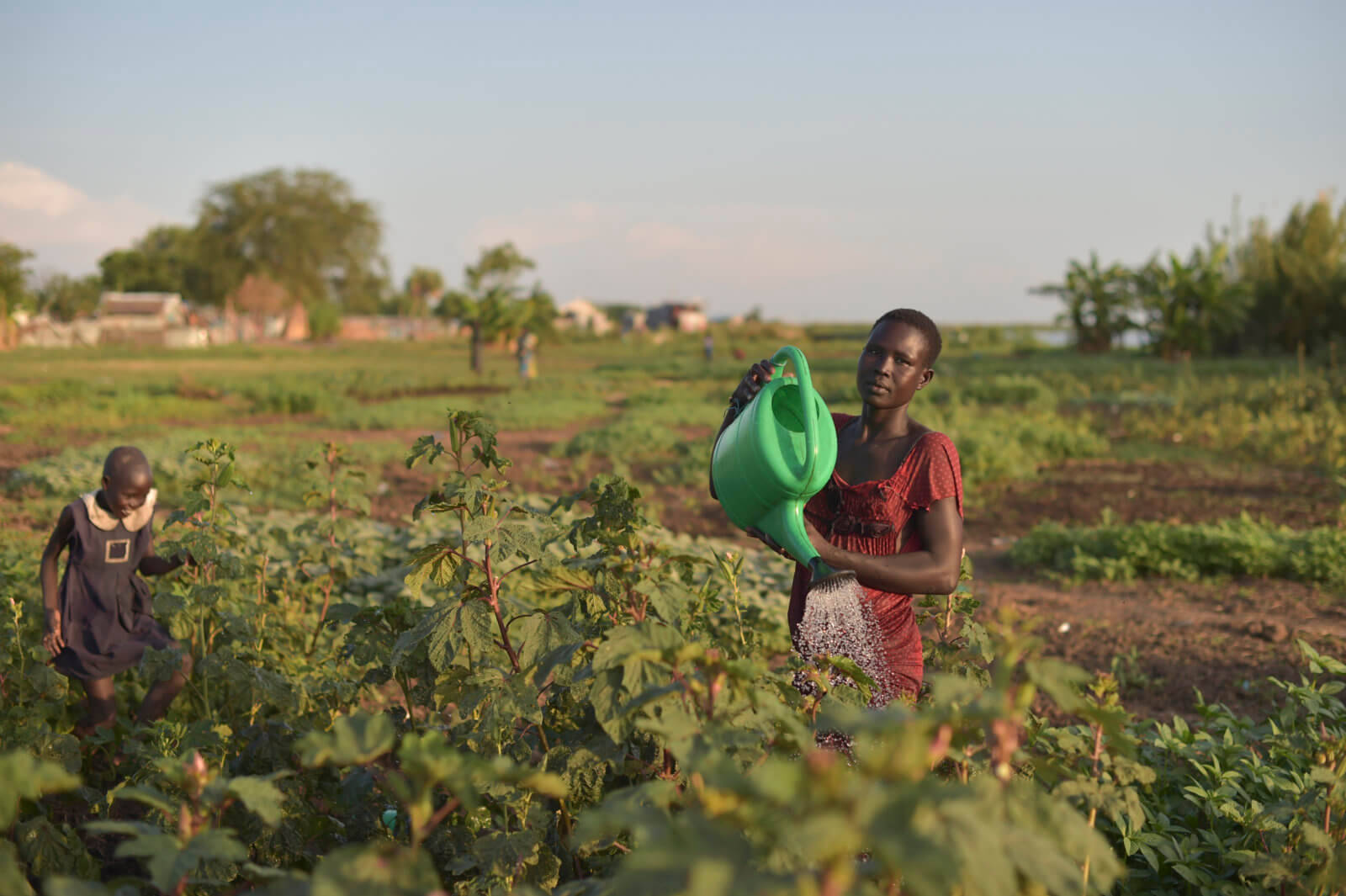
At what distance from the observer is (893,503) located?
234 centimetres

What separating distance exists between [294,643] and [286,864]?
133cm

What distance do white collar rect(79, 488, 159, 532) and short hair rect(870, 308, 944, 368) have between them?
8.36 feet

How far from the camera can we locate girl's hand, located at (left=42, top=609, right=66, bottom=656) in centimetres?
314

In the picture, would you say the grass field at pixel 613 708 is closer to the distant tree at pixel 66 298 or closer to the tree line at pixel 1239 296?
the tree line at pixel 1239 296

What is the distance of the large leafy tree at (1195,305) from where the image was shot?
27031 mm

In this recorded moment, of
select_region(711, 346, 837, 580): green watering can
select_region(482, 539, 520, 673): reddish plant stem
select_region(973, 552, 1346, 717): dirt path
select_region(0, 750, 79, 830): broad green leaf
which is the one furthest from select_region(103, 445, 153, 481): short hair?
select_region(973, 552, 1346, 717): dirt path

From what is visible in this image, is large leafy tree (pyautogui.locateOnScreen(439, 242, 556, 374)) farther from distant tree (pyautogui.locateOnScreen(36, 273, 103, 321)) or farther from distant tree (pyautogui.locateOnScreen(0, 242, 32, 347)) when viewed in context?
distant tree (pyautogui.locateOnScreen(36, 273, 103, 321))

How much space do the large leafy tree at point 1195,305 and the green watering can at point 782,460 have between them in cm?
2779

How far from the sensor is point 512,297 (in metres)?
31.1

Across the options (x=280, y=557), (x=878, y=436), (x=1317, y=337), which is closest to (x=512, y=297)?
(x=1317, y=337)

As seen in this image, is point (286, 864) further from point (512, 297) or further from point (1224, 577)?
point (512, 297)

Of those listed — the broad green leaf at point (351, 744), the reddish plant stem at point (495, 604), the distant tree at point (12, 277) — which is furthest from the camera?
the distant tree at point (12, 277)

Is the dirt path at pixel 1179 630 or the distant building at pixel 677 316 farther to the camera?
the distant building at pixel 677 316

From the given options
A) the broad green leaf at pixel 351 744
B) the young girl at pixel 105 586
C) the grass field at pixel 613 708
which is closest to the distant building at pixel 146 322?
the grass field at pixel 613 708
